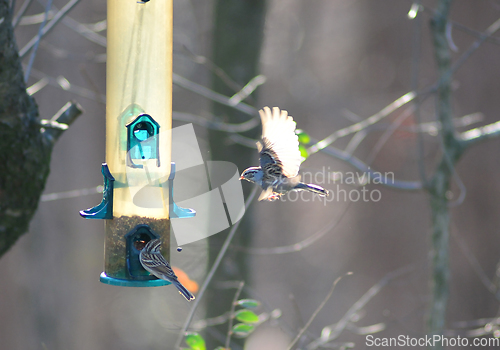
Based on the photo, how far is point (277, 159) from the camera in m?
2.45

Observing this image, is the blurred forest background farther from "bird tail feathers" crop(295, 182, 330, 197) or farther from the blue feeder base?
the blue feeder base

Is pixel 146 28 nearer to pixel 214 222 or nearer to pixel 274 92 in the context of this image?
pixel 214 222

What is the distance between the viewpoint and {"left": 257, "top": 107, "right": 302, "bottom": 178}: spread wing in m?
2.29

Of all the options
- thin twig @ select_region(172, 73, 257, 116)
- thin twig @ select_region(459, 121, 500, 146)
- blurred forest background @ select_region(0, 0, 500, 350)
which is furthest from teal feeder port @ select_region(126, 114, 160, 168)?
blurred forest background @ select_region(0, 0, 500, 350)

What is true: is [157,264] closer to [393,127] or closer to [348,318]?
[348,318]

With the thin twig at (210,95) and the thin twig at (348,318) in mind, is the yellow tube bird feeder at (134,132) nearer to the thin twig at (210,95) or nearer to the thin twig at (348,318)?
the thin twig at (210,95)

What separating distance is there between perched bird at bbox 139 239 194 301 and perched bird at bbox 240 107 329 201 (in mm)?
590

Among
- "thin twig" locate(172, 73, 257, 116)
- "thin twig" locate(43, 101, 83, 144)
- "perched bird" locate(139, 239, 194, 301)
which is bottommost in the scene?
"perched bird" locate(139, 239, 194, 301)

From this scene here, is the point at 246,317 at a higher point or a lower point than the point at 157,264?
lower

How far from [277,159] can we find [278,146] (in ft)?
0.27

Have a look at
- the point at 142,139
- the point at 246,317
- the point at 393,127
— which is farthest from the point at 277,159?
the point at 393,127

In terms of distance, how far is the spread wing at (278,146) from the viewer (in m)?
2.29

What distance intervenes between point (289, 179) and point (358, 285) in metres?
8.09

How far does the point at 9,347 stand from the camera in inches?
318
